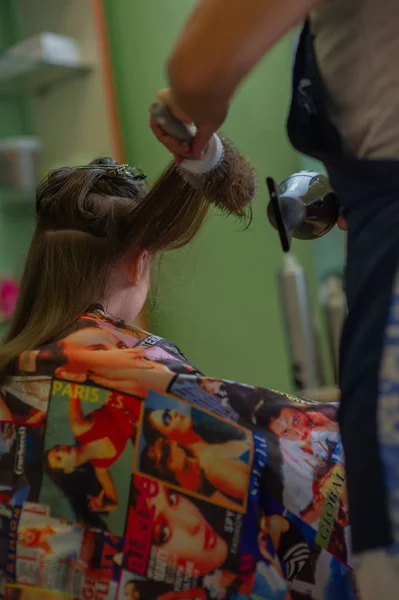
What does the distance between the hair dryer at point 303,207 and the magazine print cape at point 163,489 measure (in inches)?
8.5

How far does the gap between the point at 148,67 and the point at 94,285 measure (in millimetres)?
1655

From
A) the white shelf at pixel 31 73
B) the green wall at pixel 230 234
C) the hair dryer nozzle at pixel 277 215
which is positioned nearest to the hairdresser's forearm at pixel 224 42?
the hair dryer nozzle at pixel 277 215

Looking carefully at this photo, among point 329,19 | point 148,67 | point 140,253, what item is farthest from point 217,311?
point 329,19

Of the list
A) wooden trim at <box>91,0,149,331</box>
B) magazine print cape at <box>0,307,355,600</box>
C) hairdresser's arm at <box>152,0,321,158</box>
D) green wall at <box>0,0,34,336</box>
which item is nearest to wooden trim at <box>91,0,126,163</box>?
wooden trim at <box>91,0,149,331</box>

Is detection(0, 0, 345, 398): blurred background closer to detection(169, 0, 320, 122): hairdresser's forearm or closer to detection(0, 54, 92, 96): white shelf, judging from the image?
detection(0, 54, 92, 96): white shelf

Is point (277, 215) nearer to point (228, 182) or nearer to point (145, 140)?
point (228, 182)

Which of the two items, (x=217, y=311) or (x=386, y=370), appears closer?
(x=386, y=370)

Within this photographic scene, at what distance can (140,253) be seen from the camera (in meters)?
1.21

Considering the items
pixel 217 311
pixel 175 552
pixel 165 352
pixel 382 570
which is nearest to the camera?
pixel 382 570

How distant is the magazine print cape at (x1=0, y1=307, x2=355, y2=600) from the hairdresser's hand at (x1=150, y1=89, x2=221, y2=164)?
0.28m

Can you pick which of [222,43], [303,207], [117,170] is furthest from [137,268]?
[222,43]

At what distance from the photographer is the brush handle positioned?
0.80m

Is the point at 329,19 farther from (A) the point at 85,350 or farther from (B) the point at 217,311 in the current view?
(B) the point at 217,311

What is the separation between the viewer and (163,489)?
0.97 metres
